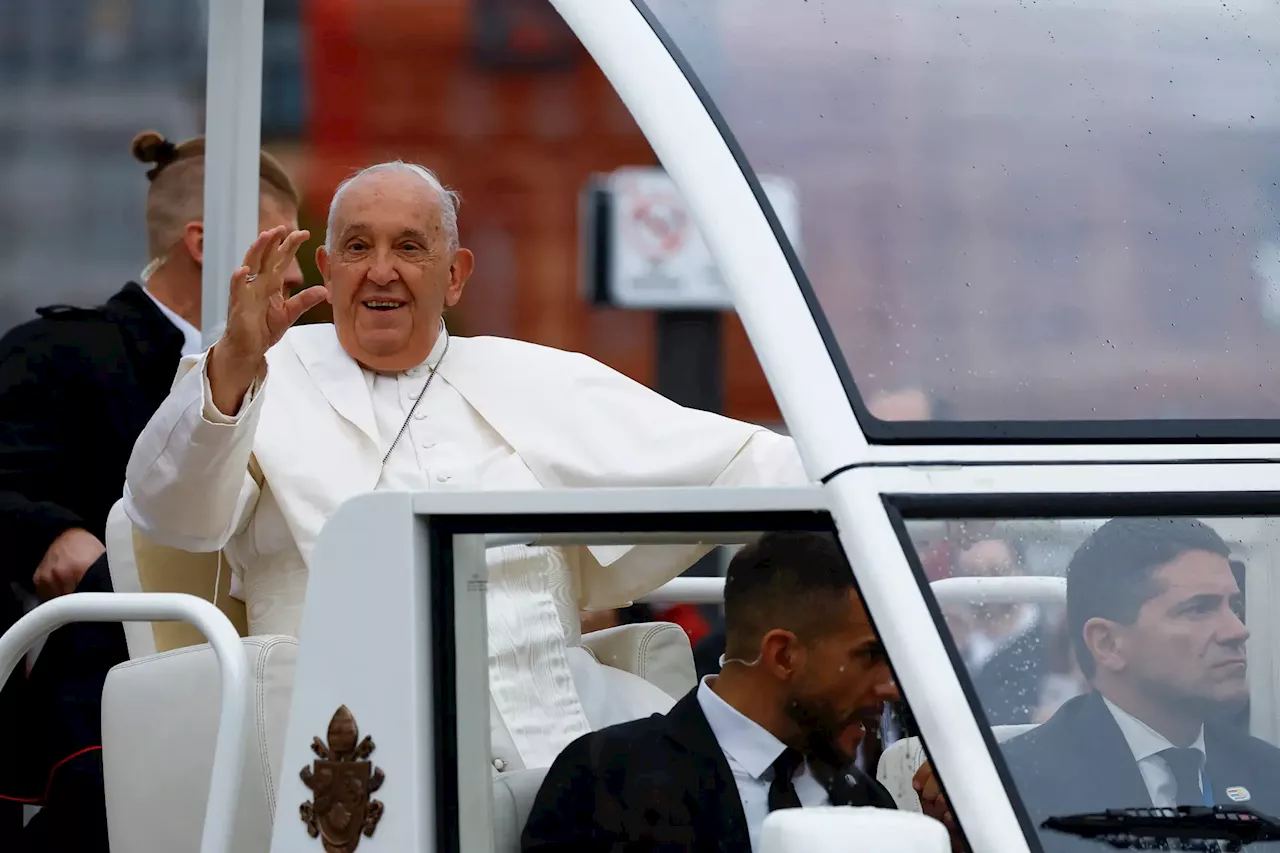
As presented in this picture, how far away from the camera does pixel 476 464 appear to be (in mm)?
3146

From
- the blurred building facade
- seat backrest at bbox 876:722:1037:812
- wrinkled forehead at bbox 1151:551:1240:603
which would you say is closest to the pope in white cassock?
seat backrest at bbox 876:722:1037:812

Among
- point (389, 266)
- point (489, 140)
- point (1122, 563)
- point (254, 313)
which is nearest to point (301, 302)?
point (254, 313)

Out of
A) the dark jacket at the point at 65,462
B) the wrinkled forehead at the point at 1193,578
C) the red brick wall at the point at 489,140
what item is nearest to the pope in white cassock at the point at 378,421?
the wrinkled forehead at the point at 1193,578

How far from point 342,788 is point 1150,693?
831 mm

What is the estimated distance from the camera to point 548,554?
82.8 inches

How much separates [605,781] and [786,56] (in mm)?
821

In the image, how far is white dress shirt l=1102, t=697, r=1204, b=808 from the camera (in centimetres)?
183

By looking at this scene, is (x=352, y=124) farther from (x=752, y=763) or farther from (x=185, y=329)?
(x=752, y=763)

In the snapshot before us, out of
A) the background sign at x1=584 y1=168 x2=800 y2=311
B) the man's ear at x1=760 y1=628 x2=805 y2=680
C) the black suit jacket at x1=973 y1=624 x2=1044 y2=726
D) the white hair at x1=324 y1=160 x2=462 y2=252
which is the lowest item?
the black suit jacket at x1=973 y1=624 x2=1044 y2=726

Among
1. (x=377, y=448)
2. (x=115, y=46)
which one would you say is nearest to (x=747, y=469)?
(x=377, y=448)

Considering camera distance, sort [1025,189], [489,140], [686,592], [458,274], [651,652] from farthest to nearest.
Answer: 1. [489,140]
2. [458,274]
3. [686,592]
4. [651,652]
5. [1025,189]

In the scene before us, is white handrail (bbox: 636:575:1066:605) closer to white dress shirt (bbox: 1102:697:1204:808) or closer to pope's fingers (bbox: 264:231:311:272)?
white dress shirt (bbox: 1102:697:1204:808)

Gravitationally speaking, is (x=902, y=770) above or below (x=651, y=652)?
below

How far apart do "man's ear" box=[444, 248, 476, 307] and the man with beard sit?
134 cm
